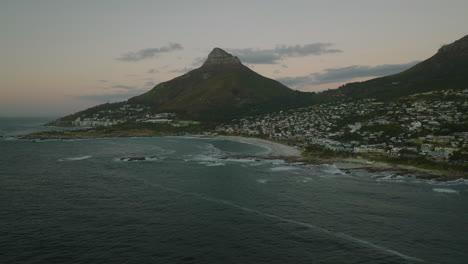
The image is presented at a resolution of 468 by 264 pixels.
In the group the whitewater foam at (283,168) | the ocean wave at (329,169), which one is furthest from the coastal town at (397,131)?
the whitewater foam at (283,168)

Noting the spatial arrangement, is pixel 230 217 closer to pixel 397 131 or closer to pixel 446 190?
pixel 446 190

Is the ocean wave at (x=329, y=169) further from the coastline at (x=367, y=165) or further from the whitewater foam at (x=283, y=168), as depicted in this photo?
the whitewater foam at (x=283, y=168)

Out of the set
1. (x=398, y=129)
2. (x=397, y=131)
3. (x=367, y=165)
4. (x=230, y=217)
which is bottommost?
(x=367, y=165)

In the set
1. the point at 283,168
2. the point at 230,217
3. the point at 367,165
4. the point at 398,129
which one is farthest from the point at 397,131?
the point at 230,217

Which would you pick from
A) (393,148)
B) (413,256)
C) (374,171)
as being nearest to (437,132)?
(393,148)

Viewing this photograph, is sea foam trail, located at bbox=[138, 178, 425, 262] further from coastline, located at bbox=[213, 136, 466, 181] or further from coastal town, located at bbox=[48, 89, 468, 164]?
coastal town, located at bbox=[48, 89, 468, 164]
